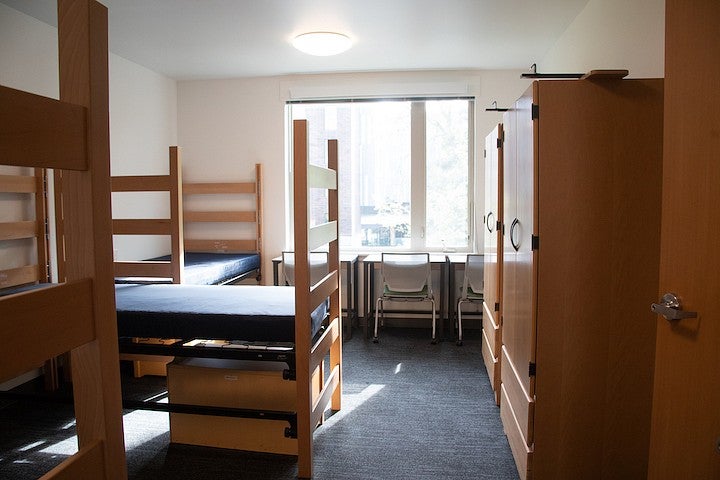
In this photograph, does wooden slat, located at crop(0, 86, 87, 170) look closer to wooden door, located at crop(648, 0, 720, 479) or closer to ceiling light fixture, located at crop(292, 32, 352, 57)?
wooden door, located at crop(648, 0, 720, 479)

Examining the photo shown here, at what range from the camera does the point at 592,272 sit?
1780 mm

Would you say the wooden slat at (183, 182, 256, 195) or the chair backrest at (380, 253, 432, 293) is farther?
the wooden slat at (183, 182, 256, 195)

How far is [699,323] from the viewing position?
1089mm

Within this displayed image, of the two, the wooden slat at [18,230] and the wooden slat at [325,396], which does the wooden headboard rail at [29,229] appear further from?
the wooden slat at [325,396]

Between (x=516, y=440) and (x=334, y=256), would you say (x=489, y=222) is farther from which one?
(x=516, y=440)

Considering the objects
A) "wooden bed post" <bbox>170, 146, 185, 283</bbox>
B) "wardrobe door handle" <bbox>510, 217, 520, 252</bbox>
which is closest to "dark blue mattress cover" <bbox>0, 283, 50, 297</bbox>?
"wooden bed post" <bbox>170, 146, 185, 283</bbox>

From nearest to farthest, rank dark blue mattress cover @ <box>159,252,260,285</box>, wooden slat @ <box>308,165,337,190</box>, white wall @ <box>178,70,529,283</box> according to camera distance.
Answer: wooden slat @ <box>308,165,337,190</box>
dark blue mattress cover @ <box>159,252,260,285</box>
white wall @ <box>178,70,529,283</box>

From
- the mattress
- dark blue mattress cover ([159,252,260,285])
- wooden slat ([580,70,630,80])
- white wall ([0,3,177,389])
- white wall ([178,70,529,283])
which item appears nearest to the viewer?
wooden slat ([580,70,630,80])

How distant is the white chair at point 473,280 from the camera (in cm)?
396

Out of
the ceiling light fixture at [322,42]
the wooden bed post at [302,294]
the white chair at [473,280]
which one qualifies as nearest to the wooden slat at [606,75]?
the wooden bed post at [302,294]

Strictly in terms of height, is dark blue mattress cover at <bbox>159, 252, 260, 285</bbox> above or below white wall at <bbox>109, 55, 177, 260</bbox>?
below

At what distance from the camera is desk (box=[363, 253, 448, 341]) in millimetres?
4184

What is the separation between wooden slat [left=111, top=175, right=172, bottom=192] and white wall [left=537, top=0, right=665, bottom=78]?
2.67 m

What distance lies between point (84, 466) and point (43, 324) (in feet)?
0.85
